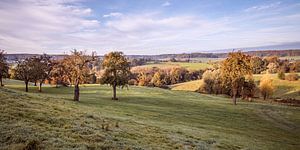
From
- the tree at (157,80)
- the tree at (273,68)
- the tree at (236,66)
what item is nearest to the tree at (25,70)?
the tree at (236,66)

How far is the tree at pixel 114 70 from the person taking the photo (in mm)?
63031

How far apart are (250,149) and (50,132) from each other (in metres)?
17.6

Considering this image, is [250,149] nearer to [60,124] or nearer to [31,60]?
[60,124]

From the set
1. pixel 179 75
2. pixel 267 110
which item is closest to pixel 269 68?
pixel 179 75

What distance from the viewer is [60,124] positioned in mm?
19656

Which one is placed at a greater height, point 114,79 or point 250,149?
point 114,79

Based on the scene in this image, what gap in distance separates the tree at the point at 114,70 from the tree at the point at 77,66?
9.12 metres

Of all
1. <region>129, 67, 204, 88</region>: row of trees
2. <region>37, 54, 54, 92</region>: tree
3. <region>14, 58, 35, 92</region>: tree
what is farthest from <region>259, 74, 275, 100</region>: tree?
<region>14, 58, 35, 92</region>: tree

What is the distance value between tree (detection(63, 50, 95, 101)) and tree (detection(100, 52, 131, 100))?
29.9 ft

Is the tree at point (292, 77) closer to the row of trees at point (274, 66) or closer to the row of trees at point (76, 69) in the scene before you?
the row of trees at point (274, 66)

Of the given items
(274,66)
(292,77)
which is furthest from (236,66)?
(274,66)

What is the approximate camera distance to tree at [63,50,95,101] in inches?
2101

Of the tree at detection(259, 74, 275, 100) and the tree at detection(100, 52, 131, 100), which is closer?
the tree at detection(100, 52, 131, 100)

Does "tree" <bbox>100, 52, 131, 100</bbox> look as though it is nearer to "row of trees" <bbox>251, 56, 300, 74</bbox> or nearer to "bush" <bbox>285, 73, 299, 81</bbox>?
"bush" <bbox>285, 73, 299, 81</bbox>
